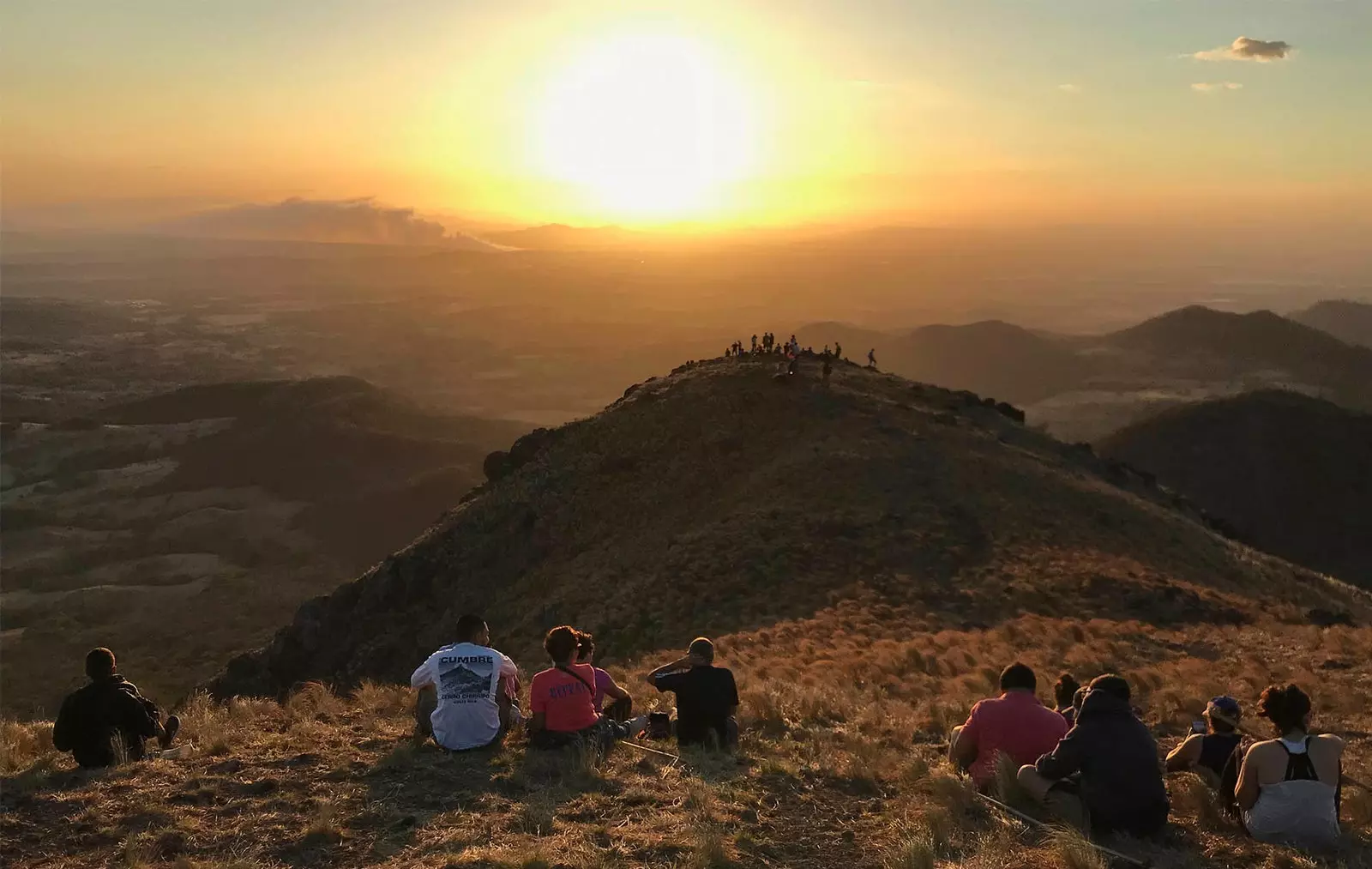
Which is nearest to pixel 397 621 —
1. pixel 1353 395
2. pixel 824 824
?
pixel 824 824

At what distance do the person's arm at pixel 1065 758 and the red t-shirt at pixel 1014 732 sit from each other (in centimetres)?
57

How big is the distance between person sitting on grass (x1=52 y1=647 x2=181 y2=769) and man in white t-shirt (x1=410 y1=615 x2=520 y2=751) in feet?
9.08

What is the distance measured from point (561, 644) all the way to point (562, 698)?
0.63m

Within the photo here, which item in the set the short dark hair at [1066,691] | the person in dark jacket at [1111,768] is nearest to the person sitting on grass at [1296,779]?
the person in dark jacket at [1111,768]

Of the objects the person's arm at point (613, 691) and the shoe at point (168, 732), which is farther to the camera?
the person's arm at point (613, 691)

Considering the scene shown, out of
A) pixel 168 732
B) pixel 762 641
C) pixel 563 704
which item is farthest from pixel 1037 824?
pixel 762 641

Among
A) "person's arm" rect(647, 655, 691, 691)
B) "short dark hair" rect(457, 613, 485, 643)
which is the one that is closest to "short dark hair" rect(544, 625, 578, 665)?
"short dark hair" rect(457, 613, 485, 643)

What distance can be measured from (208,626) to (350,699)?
164 feet

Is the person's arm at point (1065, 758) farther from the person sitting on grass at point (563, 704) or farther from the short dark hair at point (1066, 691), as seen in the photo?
the person sitting on grass at point (563, 704)

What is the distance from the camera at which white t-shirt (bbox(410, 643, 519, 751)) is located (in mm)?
8875

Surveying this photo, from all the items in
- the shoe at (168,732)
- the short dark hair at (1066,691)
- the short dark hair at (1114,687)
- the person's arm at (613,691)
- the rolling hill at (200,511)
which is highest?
the short dark hair at (1114,687)

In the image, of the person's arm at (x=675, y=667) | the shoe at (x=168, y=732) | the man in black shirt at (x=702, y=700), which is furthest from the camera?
the person's arm at (x=675, y=667)

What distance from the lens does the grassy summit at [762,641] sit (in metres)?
7.12

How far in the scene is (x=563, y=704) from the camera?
897 centimetres
